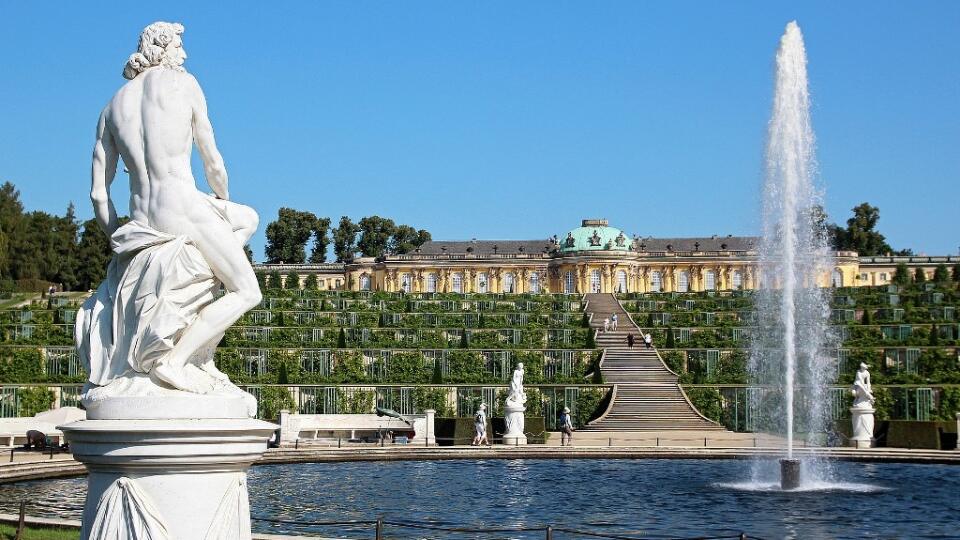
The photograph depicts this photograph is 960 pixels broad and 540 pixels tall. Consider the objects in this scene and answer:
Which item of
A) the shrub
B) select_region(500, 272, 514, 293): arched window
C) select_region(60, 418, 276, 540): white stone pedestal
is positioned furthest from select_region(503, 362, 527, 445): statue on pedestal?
select_region(500, 272, 514, 293): arched window

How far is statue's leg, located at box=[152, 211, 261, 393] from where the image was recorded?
5430 millimetres

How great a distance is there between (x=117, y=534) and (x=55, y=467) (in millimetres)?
16821

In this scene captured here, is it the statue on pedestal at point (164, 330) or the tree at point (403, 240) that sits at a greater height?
the tree at point (403, 240)

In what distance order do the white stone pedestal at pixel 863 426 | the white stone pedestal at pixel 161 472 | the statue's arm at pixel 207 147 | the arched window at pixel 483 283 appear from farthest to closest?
the arched window at pixel 483 283 < the white stone pedestal at pixel 863 426 < the statue's arm at pixel 207 147 < the white stone pedestal at pixel 161 472

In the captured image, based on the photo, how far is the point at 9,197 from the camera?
10150cm

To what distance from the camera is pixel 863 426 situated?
97.2 feet

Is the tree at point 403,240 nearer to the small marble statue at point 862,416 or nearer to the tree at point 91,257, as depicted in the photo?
the tree at point 91,257

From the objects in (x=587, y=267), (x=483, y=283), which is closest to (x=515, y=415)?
(x=587, y=267)

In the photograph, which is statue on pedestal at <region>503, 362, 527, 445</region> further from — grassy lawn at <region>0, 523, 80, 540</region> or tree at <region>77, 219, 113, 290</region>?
tree at <region>77, 219, 113, 290</region>

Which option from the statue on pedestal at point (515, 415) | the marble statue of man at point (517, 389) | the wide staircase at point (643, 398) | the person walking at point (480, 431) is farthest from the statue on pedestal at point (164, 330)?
the wide staircase at point (643, 398)

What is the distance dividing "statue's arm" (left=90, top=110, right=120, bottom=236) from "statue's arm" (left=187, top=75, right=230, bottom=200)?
0.41 meters

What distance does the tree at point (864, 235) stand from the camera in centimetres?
11206

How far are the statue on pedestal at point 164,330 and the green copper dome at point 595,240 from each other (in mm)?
98587

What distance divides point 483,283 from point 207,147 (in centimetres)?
10354
